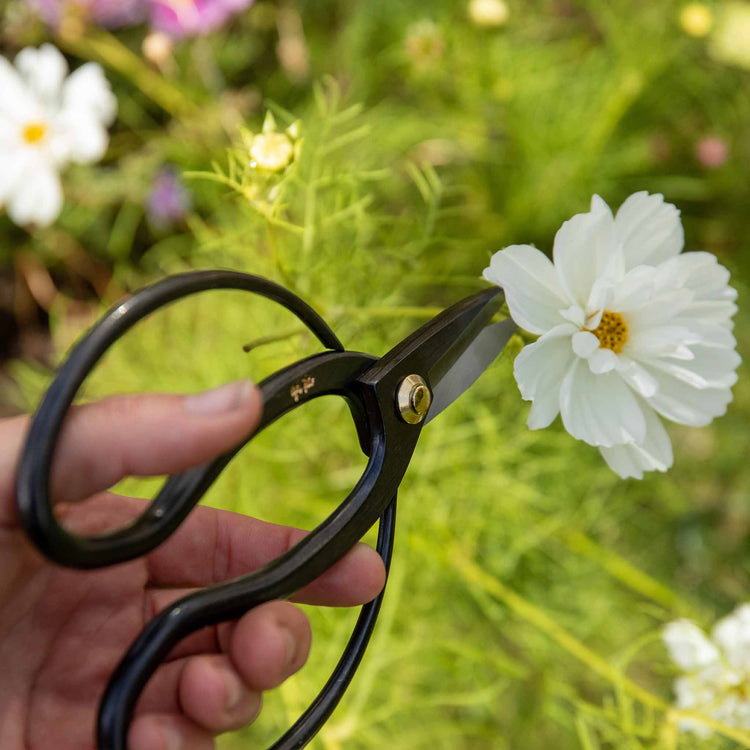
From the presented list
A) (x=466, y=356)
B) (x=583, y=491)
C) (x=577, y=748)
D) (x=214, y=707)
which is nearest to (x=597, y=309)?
(x=466, y=356)

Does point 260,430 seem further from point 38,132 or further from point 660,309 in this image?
point 38,132

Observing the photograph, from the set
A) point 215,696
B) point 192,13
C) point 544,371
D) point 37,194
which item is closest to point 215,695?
point 215,696

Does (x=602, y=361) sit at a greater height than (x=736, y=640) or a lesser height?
greater

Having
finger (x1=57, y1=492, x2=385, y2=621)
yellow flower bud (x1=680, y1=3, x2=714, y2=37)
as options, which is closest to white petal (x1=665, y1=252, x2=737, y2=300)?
finger (x1=57, y1=492, x2=385, y2=621)

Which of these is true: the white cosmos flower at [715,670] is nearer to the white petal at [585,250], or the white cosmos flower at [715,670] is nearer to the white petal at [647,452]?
the white petal at [647,452]

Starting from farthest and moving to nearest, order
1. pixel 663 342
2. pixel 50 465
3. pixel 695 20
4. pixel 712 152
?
pixel 712 152 → pixel 695 20 → pixel 663 342 → pixel 50 465

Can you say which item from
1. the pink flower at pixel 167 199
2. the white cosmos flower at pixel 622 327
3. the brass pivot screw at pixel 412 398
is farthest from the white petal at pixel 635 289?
the pink flower at pixel 167 199

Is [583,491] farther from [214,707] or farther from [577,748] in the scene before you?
[214,707]
